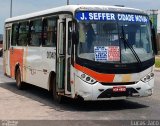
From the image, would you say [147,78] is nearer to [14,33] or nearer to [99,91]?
[99,91]

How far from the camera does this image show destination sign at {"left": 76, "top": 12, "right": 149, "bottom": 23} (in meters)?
12.4

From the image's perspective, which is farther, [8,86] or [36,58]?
[8,86]

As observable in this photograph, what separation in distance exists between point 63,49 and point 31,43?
3750mm

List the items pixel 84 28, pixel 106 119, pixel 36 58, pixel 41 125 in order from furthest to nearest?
pixel 36 58 < pixel 84 28 < pixel 106 119 < pixel 41 125

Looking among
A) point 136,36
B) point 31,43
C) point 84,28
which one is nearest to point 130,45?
point 136,36

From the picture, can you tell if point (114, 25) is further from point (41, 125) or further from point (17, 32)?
point (17, 32)

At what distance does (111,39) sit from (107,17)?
614 millimetres

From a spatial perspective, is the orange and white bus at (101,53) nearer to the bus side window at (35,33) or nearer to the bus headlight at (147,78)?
the bus headlight at (147,78)

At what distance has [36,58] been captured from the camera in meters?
15.9

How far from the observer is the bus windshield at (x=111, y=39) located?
40.2 feet

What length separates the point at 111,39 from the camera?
1245 cm

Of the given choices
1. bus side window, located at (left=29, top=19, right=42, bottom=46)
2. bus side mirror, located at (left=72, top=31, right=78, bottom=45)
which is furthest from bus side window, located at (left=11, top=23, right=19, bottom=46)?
bus side mirror, located at (left=72, top=31, right=78, bottom=45)

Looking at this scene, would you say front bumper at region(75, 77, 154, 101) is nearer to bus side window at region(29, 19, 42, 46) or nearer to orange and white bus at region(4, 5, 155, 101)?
orange and white bus at region(4, 5, 155, 101)

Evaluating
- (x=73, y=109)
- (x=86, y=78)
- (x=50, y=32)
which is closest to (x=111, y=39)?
(x=86, y=78)
